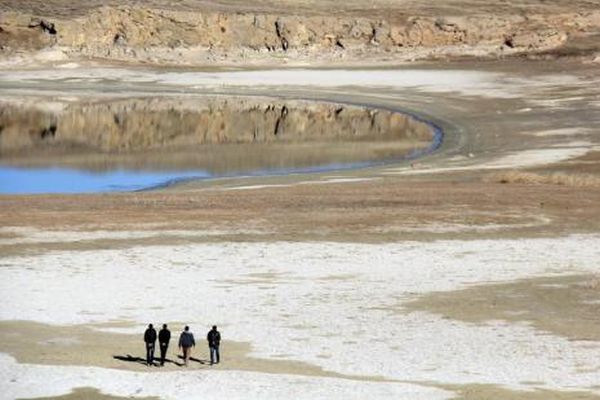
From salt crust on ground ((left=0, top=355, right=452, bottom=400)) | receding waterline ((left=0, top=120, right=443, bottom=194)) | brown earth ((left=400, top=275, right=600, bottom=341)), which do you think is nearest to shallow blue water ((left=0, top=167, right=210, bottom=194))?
receding waterline ((left=0, top=120, right=443, bottom=194))

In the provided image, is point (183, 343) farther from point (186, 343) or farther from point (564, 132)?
point (564, 132)

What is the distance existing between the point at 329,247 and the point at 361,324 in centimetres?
622

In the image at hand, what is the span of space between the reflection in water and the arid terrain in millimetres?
186

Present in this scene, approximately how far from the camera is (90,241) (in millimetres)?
28031

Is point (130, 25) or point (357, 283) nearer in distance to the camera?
point (357, 283)

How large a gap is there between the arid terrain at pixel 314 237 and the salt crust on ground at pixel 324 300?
6cm

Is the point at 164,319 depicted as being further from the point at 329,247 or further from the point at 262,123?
the point at 262,123

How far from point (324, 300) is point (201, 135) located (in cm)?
2785

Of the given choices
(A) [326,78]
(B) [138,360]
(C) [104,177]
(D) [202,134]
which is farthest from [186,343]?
(A) [326,78]

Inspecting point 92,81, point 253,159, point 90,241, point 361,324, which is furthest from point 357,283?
point 92,81

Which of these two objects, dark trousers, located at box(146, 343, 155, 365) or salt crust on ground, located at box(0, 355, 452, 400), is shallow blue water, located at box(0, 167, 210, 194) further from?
salt crust on ground, located at box(0, 355, 452, 400)

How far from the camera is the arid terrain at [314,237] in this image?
18.9 metres

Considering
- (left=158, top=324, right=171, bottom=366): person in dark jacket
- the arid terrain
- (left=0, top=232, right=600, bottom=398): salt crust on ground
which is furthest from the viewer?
(left=158, top=324, right=171, bottom=366): person in dark jacket

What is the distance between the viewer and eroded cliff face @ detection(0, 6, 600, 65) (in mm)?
76938
